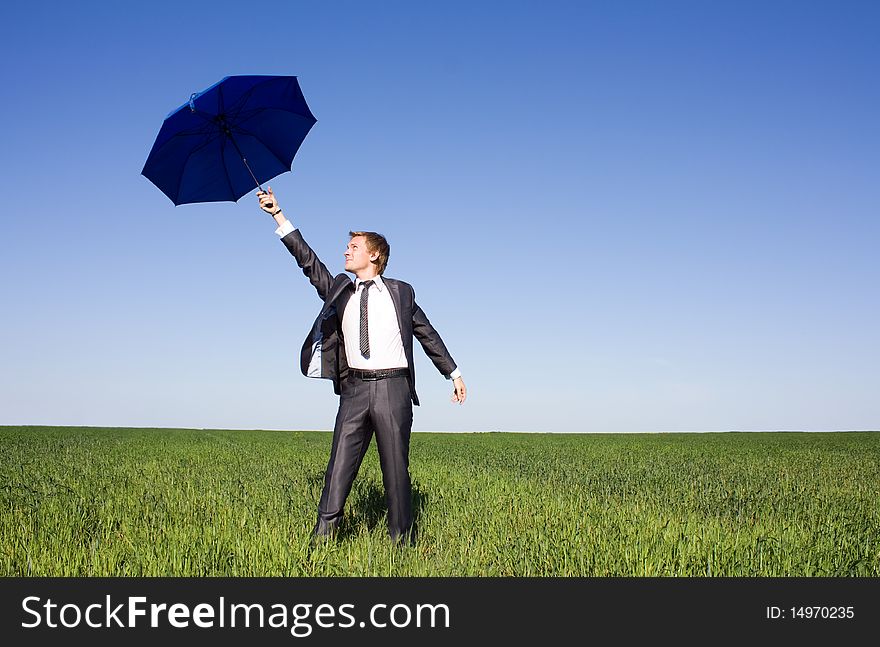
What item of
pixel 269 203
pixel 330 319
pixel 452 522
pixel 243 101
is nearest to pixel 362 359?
pixel 330 319

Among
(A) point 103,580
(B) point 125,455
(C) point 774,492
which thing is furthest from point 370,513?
(B) point 125,455

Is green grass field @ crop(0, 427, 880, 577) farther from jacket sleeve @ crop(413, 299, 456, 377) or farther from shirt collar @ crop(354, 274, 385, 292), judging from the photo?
shirt collar @ crop(354, 274, 385, 292)

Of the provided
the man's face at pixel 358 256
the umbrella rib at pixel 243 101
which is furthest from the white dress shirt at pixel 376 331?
the umbrella rib at pixel 243 101

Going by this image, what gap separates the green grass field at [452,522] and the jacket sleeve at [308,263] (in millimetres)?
1922

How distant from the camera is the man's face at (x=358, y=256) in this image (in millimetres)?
5816

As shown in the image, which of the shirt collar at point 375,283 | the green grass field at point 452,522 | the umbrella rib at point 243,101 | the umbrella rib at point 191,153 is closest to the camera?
the green grass field at point 452,522

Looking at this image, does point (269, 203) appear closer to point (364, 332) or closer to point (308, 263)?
point (308, 263)

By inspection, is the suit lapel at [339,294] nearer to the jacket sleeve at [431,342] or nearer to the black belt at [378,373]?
the black belt at [378,373]

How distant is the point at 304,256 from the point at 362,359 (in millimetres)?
953

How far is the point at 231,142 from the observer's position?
21.6 ft

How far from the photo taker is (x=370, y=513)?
762cm

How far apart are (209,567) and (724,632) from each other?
124 inches

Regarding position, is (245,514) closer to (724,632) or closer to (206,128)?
(206,128)

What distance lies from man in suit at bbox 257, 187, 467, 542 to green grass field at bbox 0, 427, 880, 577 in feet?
1.40
